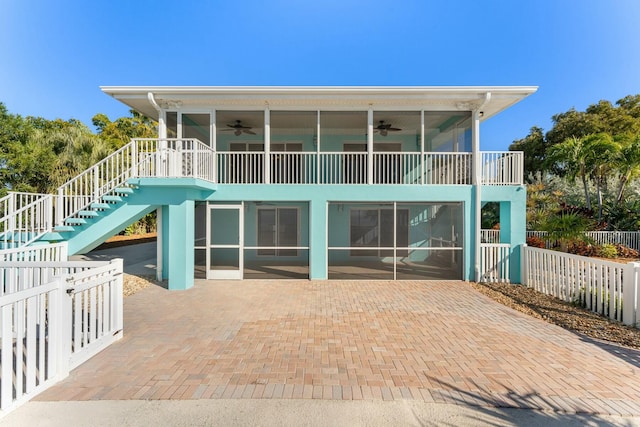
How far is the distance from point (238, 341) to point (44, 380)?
89.2 inches

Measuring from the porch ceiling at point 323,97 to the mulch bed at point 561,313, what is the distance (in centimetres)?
544

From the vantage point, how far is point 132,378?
12.0ft

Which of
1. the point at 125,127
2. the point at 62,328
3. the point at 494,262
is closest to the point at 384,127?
the point at 494,262

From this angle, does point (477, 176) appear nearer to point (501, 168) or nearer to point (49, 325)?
point (501, 168)

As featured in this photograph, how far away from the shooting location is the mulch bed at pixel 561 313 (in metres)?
5.04

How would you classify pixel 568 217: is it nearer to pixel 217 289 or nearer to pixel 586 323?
pixel 586 323

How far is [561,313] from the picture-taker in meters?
6.17

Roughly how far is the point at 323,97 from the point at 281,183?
294 cm

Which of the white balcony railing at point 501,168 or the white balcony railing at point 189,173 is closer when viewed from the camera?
the white balcony railing at point 189,173

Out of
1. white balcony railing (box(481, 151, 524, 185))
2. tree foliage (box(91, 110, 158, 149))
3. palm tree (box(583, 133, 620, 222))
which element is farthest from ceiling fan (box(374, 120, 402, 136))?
tree foliage (box(91, 110, 158, 149))

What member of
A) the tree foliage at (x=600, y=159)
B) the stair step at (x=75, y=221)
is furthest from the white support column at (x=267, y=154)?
the tree foliage at (x=600, y=159)

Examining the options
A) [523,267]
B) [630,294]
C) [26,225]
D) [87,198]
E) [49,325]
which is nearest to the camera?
[49,325]

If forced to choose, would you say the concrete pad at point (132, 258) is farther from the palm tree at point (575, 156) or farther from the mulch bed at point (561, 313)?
the palm tree at point (575, 156)

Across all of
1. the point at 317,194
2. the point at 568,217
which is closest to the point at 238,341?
the point at 317,194
